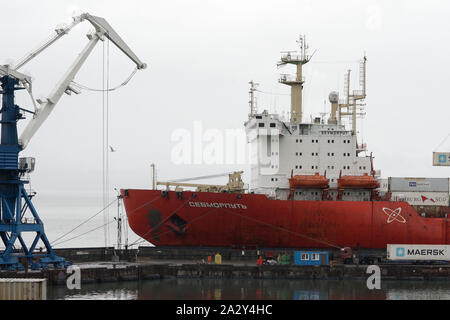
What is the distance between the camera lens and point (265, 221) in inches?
1769

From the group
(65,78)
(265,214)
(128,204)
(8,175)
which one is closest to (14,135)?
(8,175)

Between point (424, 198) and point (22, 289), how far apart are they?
28.6m

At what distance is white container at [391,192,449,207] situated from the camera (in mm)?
47688

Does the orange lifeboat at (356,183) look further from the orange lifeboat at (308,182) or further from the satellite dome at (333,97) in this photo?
the satellite dome at (333,97)

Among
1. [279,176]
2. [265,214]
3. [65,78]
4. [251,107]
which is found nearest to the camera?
[65,78]

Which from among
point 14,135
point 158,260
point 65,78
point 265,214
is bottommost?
point 158,260

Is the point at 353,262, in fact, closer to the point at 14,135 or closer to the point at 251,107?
the point at 251,107

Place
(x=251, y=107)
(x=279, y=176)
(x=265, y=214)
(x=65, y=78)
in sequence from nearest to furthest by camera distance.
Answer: (x=65, y=78) < (x=265, y=214) < (x=279, y=176) < (x=251, y=107)

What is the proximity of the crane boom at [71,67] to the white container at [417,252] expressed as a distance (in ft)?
66.1

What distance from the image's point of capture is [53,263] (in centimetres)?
3975

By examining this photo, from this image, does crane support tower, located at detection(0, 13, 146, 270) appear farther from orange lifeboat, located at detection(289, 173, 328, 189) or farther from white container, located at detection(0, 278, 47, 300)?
orange lifeboat, located at detection(289, 173, 328, 189)

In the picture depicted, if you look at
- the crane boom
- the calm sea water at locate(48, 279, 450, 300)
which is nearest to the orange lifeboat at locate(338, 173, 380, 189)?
the calm sea water at locate(48, 279, 450, 300)

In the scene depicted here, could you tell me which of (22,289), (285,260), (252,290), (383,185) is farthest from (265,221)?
(22,289)

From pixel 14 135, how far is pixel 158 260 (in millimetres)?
11648
